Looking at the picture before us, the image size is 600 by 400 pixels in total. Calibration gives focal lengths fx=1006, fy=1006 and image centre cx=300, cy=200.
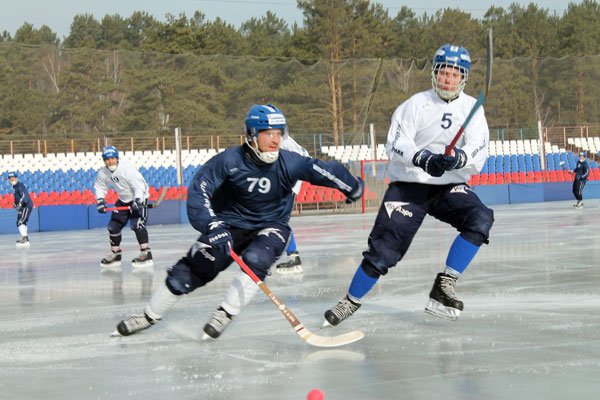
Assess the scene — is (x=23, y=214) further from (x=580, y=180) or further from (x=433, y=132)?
(x=433, y=132)

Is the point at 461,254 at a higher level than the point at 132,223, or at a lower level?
higher

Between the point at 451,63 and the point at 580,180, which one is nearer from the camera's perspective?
the point at 451,63

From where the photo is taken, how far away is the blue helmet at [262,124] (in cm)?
575

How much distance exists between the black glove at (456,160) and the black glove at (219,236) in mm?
1341

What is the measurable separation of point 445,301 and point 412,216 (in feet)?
1.88

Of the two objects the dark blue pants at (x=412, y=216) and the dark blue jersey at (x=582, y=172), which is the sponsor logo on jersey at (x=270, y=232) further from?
the dark blue jersey at (x=582, y=172)

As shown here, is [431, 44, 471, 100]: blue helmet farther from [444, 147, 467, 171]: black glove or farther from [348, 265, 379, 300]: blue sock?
[348, 265, 379, 300]: blue sock

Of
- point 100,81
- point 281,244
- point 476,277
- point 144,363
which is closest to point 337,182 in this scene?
point 281,244

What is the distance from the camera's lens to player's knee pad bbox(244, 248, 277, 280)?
585 cm

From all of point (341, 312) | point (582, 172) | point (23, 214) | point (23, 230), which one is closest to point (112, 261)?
point (23, 230)

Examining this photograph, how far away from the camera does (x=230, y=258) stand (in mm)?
5922

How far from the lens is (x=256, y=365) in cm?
504

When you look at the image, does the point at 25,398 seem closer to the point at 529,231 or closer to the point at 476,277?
the point at 476,277

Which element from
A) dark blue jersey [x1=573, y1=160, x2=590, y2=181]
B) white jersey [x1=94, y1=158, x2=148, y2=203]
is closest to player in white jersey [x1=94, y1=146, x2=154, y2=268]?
white jersey [x1=94, y1=158, x2=148, y2=203]
